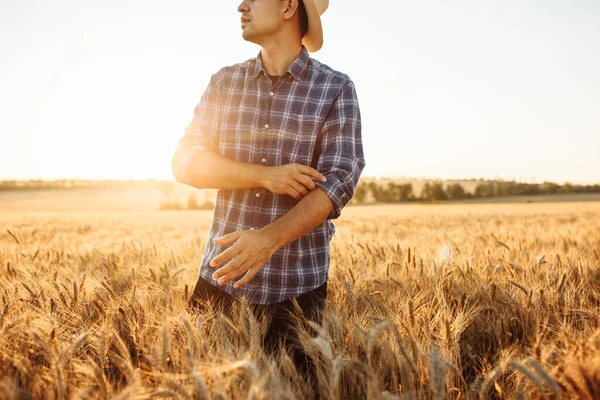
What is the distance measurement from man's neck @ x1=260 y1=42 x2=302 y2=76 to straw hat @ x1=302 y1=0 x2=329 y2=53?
0.41ft

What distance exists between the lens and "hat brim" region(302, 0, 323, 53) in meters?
2.16

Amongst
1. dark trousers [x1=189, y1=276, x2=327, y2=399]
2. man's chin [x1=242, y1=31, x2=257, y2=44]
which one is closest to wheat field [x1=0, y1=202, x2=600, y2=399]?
dark trousers [x1=189, y1=276, x2=327, y2=399]

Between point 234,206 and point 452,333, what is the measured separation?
1112 mm

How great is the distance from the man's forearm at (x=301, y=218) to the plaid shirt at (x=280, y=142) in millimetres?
254

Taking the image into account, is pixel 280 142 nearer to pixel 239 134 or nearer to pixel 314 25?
pixel 239 134

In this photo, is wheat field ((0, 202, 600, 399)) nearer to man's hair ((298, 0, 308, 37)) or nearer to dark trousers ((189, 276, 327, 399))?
dark trousers ((189, 276, 327, 399))

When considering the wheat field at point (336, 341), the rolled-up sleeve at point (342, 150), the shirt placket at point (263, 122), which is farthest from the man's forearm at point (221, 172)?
the wheat field at point (336, 341)

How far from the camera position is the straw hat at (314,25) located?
7.08 feet

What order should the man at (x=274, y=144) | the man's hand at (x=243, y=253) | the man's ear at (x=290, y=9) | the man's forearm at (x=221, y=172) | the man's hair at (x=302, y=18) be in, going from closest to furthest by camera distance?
the man's hand at (x=243, y=253)
the man's forearm at (x=221, y=172)
the man at (x=274, y=144)
the man's ear at (x=290, y=9)
the man's hair at (x=302, y=18)

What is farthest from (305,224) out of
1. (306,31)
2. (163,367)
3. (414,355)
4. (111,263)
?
(111,263)

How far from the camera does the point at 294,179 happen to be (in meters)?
1.69

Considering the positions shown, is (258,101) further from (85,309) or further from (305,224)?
(85,309)

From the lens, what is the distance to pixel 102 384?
1112mm

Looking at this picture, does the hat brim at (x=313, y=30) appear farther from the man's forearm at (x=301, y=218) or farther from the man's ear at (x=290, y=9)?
the man's forearm at (x=301, y=218)
